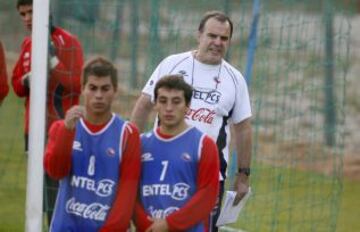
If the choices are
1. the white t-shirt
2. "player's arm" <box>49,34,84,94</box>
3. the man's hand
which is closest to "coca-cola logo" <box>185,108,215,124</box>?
the white t-shirt

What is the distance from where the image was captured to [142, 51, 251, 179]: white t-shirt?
9148 millimetres

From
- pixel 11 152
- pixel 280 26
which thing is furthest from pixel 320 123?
pixel 11 152

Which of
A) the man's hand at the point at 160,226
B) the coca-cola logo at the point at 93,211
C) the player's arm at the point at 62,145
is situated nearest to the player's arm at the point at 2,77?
the player's arm at the point at 62,145

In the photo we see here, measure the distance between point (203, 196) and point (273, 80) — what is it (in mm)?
4307

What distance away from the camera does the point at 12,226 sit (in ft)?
38.8

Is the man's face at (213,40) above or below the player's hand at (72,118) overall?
above

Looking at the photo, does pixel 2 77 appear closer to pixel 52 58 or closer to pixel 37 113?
pixel 52 58

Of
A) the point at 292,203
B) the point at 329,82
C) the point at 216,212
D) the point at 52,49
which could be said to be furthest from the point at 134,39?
the point at 216,212

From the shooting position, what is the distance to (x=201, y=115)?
30.0ft

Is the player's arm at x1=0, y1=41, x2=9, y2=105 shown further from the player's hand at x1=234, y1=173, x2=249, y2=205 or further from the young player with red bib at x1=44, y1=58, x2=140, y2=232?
the young player with red bib at x1=44, y1=58, x2=140, y2=232

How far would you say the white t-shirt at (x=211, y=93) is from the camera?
30.0 feet

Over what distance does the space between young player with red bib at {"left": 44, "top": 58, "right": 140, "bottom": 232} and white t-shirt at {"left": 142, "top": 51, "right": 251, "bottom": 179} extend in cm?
102

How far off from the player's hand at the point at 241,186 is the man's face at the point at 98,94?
5.09ft

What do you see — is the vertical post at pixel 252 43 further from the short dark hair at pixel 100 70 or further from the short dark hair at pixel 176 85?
the short dark hair at pixel 100 70
